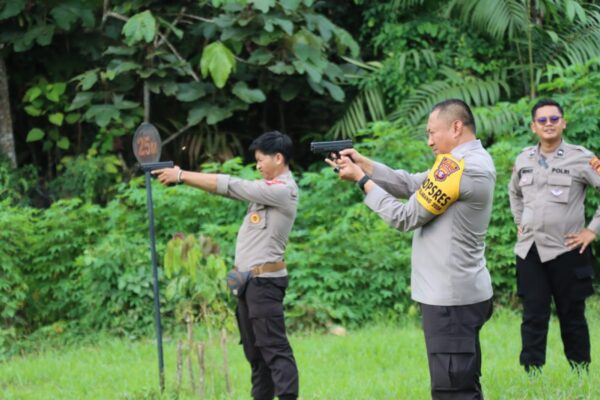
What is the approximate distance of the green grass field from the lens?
535 centimetres

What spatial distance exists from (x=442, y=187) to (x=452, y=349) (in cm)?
71

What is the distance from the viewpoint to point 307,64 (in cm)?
1038

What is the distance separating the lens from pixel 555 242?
17.6 feet

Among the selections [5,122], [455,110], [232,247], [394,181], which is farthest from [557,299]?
[5,122]

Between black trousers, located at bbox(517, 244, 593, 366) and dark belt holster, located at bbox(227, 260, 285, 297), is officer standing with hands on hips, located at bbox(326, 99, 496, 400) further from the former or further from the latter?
black trousers, located at bbox(517, 244, 593, 366)

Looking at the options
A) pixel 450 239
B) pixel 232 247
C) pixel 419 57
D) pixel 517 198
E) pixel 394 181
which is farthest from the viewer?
pixel 419 57

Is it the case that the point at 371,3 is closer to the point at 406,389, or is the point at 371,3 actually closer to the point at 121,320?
the point at 121,320

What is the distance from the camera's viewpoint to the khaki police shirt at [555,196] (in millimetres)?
5371

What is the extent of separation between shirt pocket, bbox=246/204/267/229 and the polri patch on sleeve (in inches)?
55.1

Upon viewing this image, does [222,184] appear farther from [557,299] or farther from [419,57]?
[419,57]

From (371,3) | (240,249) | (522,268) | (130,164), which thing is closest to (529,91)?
(371,3)

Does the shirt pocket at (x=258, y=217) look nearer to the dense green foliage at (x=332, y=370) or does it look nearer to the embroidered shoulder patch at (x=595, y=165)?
the dense green foliage at (x=332, y=370)

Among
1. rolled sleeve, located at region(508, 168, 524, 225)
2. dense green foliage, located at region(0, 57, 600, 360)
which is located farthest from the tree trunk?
rolled sleeve, located at region(508, 168, 524, 225)

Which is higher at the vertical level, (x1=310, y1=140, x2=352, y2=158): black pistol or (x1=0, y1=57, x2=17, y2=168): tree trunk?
(x1=0, y1=57, x2=17, y2=168): tree trunk
